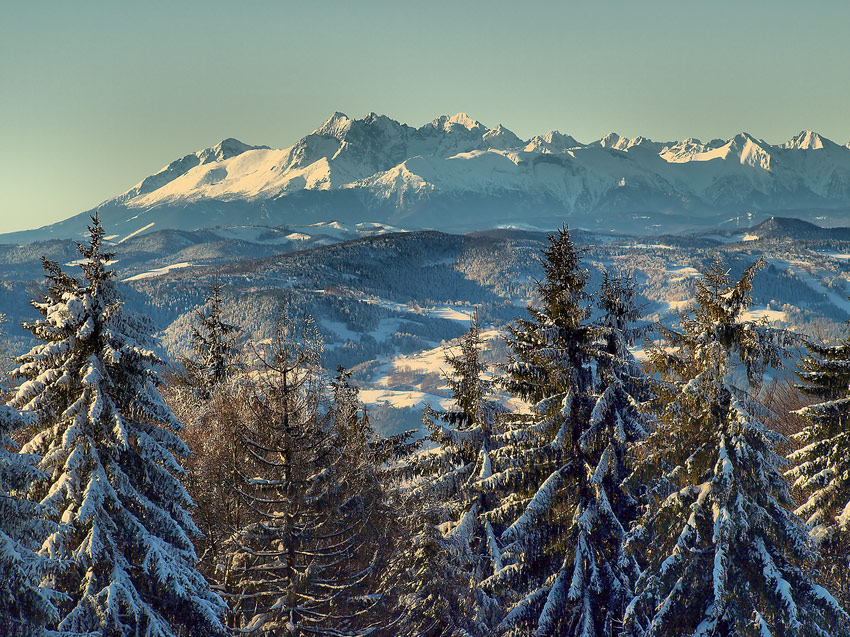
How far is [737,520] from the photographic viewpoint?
15062 millimetres

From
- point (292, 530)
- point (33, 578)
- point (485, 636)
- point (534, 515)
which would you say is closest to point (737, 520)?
point (534, 515)

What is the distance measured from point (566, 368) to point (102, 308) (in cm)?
1157

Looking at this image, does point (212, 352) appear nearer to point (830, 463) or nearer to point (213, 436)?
point (213, 436)

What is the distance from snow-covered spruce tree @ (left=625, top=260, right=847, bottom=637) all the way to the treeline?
52 millimetres

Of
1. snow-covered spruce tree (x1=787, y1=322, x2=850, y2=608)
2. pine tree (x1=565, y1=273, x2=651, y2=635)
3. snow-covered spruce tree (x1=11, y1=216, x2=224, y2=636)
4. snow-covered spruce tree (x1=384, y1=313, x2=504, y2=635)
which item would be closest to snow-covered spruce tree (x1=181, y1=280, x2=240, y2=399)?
snow-covered spruce tree (x1=384, y1=313, x2=504, y2=635)

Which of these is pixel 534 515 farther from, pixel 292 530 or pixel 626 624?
pixel 292 530

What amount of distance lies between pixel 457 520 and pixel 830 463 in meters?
10.8

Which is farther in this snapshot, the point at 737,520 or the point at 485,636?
the point at 485,636

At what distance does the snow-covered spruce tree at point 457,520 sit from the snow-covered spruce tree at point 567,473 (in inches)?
33.0

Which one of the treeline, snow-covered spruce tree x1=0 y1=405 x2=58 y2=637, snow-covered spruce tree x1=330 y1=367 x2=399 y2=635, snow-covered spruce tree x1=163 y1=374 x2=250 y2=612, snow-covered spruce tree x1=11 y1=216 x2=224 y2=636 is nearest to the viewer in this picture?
snow-covered spruce tree x1=0 y1=405 x2=58 y2=637

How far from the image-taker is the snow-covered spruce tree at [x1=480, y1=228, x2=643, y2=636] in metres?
17.8

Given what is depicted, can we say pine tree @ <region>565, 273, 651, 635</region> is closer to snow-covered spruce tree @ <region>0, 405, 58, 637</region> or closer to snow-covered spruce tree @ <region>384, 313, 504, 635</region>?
snow-covered spruce tree @ <region>384, 313, 504, 635</region>

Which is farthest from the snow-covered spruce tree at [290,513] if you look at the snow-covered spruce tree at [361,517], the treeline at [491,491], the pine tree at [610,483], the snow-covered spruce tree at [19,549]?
the pine tree at [610,483]

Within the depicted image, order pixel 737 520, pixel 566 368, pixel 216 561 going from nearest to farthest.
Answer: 1. pixel 737 520
2. pixel 566 368
3. pixel 216 561
